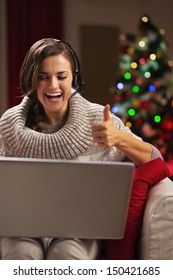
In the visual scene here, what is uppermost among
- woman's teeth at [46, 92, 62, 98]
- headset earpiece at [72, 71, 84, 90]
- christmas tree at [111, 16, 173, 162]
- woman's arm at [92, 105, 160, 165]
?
headset earpiece at [72, 71, 84, 90]

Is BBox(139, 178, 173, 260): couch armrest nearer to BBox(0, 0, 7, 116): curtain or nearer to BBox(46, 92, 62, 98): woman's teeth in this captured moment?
BBox(46, 92, 62, 98): woman's teeth

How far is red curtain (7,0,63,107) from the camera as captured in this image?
4.65 m

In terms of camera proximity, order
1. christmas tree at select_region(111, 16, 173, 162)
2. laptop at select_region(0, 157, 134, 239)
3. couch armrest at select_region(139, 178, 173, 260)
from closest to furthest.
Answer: laptop at select_region(0, 157, 134, 239) → couch armrest at select_region(139, 178, 173, 260) → christmas tree at select_region(111, 16, 173, 162)

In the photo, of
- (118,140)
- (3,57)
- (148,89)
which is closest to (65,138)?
(118,140)

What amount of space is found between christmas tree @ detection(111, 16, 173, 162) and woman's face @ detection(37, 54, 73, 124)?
2268mm

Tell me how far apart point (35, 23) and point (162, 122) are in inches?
62.6

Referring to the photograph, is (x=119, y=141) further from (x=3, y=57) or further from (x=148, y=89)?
(x=3, y=57)

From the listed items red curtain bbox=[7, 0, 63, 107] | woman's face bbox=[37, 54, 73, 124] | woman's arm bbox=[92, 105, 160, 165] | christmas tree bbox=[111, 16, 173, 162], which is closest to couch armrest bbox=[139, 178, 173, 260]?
woman's arm bbox=[92, 105, 160, 165]

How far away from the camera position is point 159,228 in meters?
1.61

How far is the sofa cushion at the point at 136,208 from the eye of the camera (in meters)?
1.64

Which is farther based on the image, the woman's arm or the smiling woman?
the smiling woman

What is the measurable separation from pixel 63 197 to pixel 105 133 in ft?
1.04

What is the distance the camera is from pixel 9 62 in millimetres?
4680
